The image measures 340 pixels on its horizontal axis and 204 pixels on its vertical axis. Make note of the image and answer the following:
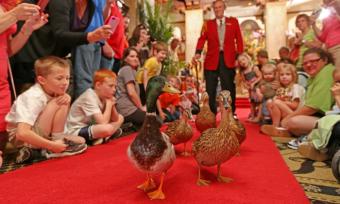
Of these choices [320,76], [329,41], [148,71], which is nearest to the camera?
[320,76]

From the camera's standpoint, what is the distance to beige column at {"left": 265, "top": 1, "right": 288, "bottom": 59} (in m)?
8.40

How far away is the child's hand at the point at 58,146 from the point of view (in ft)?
6.11

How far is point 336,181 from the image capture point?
1415 millimetres

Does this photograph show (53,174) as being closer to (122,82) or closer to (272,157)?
(272,157)

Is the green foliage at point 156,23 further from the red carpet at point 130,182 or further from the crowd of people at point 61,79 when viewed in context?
the red carpet at point 130,182

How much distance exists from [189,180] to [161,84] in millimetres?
496

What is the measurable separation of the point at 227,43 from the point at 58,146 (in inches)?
99.9

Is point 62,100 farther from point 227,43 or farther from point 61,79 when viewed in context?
point 227,43

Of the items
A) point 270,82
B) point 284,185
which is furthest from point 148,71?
point 284,185

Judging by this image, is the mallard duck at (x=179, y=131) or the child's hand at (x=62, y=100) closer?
the mallard duck at (x=179, y=131)

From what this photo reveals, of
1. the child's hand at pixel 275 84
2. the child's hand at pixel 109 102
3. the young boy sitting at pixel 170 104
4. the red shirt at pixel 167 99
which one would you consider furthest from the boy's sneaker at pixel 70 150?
the child's hand at pixel 275 84

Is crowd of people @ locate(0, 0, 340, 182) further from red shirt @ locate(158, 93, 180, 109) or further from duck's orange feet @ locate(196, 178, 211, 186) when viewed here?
duck's orange feet @ locate(196, 178, 211, 186)

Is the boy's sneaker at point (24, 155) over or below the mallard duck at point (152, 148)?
below


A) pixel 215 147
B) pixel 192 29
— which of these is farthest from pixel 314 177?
pixel 192 29
